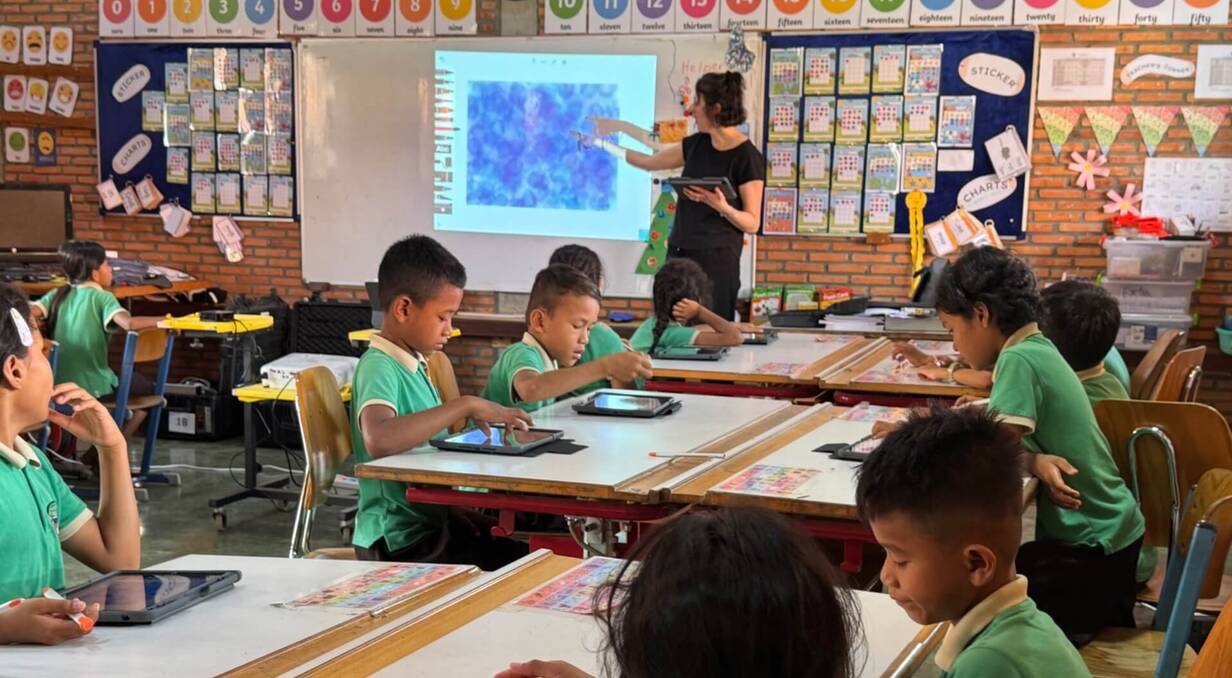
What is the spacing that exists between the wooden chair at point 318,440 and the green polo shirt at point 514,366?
0.47m

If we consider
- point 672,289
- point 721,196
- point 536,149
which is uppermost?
point 536,149

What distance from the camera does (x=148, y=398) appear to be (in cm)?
604

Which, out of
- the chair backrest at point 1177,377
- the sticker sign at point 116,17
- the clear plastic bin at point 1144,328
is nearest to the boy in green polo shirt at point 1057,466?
the chair backrest at point 1177,377

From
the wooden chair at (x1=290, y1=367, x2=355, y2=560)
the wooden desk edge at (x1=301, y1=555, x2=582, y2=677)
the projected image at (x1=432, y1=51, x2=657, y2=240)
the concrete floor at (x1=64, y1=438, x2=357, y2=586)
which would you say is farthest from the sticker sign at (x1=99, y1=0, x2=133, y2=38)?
the wooden desk edge at (x1=301, y1=555, x2=582, y2=677)

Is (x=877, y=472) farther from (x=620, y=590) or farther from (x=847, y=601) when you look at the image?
(x=620, y=590)

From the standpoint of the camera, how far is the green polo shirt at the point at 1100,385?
3.34m

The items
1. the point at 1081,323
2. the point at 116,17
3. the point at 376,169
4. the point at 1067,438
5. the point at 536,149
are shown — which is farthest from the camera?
the point at 116,17

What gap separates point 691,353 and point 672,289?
0.38 meters

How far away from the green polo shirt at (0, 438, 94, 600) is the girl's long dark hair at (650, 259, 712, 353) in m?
3.04

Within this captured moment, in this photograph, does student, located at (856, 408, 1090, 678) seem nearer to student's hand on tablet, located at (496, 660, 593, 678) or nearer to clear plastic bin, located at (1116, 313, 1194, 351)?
student's hand on tablet, located at (496, 660, 593, 678)

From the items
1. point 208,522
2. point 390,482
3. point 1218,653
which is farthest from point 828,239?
point 1218,653

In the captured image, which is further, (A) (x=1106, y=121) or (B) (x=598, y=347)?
(A) (x=1106, y=121)

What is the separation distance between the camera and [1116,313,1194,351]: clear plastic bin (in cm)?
613

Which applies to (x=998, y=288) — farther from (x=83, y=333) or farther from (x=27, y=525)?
(x=83, y=333)
